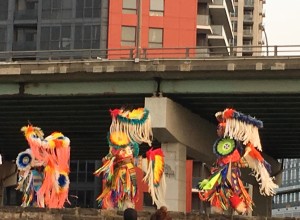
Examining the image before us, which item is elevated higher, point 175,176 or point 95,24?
point 95,24

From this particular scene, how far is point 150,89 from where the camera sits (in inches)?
1395

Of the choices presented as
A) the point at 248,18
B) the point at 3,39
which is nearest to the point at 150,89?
the point at 3,39

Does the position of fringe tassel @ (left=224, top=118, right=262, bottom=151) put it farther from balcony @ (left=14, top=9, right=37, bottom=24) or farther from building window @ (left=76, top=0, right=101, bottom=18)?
balcony @ (left=14, top=9, right=37, bottom=24)

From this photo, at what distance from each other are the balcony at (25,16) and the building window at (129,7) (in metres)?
8.44

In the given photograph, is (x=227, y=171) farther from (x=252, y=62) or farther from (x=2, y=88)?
(x=2, y=88)

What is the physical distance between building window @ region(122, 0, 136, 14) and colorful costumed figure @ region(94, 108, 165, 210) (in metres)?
40.3

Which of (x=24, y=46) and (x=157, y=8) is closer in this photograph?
(x=157, y=8)

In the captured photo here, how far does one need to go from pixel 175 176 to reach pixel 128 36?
1316 inches

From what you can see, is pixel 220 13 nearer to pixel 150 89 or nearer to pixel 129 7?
pixel 129 7

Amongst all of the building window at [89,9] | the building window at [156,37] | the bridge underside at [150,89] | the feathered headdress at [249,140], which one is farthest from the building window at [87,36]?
the feathered headdress at [249,140]

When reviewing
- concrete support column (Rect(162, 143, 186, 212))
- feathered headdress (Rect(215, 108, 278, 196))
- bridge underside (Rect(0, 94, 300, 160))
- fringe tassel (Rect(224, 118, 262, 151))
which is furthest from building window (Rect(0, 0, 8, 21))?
fringe tassel (Rect(224, 118, 262, 151))

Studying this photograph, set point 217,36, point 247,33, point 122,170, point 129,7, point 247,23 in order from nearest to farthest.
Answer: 1. point 122,170
2. point 129,7
3. point 217,36
4. point 247,23
5. point 247,33

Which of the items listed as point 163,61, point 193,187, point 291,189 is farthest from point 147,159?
point 291,189

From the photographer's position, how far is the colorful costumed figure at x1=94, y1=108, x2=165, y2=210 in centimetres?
2609
